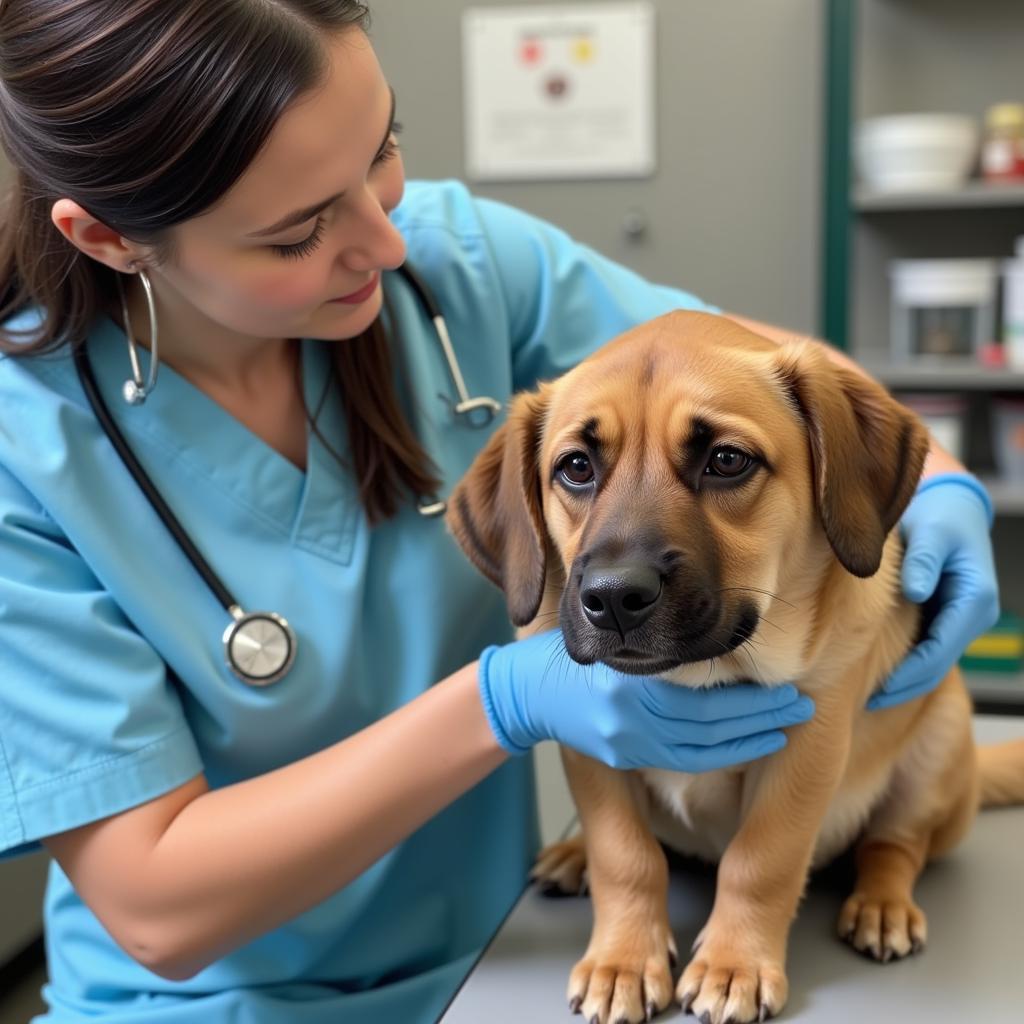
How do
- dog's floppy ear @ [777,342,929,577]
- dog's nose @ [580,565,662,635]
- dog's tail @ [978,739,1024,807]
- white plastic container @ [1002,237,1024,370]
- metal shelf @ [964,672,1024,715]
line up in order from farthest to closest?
metal shelf @ [964,672,1024,715] < white plastic container @ [1002,237,1024,370] < dog's tail @ [978,739,1024,807] < dog's floppy ear @ [777,342,929,577] < dog's nose @ [580,565,662,635]

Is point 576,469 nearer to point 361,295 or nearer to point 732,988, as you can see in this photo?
point 361,295

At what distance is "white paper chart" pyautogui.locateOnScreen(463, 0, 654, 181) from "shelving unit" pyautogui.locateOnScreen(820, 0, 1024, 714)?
0.65 m

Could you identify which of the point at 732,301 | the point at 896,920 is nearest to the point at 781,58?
the point at 732,301

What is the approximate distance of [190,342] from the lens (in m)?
1.16

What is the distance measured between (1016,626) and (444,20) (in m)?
2.55

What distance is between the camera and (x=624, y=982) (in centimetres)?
91

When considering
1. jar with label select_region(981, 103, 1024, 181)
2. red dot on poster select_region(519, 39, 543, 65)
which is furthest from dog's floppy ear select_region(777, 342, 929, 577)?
red dot on poster select_region(519, 39, 543, 65)

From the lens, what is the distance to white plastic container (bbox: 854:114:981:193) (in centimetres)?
308

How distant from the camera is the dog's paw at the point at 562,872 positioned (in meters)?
1.13

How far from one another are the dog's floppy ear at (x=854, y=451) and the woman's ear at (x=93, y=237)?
0.58 metres

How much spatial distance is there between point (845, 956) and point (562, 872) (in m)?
0.28

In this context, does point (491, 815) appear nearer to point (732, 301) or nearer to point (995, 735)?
point (995, 735)

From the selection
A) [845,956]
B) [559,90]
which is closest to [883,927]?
[845,956]

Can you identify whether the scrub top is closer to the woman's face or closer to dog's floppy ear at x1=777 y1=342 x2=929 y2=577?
the woman's face
